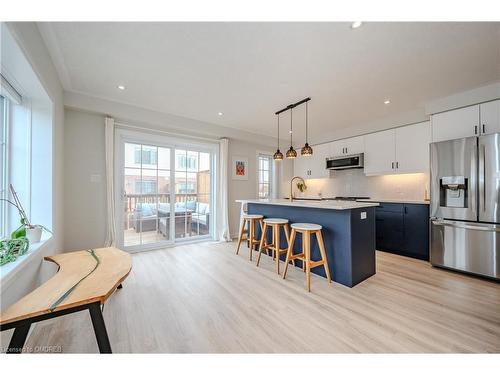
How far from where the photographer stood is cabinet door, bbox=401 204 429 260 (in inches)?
122

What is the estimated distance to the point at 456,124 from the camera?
278cm

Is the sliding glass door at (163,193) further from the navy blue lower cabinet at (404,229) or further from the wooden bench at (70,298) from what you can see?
the navy blue lower cabinet at (404,229)

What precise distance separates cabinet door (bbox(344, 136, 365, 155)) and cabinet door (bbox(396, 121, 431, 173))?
0.63 meters

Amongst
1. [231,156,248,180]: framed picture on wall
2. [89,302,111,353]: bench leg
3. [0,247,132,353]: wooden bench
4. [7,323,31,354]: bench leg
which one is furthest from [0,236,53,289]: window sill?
[231,156,248,180]: framed picture on wall

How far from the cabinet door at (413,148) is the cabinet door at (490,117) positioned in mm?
699

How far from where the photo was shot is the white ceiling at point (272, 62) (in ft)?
5.56

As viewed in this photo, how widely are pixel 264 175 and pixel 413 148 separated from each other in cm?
311

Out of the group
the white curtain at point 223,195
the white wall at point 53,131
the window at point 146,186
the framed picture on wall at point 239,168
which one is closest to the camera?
the white wall at point 53,131

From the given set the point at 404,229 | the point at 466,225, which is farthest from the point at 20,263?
the point at 404,229

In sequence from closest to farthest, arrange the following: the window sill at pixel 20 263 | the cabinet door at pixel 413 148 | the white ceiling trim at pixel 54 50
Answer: the window sill at pixel 20 263, the white ceiling trim at pixel 54 50, the cabinet door at pixel 413 148

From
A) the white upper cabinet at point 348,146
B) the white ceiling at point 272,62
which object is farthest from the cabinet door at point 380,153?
the white ceiling at point 272,62

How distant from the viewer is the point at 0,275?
1.13m
